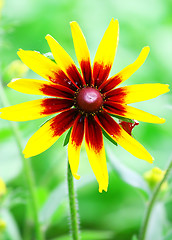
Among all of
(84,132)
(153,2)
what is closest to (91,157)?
(84,132)

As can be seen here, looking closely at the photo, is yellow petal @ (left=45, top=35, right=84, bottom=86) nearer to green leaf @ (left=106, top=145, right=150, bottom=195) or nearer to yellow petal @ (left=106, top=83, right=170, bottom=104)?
yellow petal @ (left=106, top=83, right=170, bottom=104)

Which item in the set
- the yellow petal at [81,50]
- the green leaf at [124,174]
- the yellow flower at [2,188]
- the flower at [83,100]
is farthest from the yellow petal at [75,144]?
the yellow flower at [2,188]

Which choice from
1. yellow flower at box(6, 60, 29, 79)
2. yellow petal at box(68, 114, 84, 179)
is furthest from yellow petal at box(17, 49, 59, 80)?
yellow flower at box(6, 60, 29, 79)

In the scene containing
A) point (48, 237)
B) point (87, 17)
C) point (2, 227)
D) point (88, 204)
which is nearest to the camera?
point (2, 227)

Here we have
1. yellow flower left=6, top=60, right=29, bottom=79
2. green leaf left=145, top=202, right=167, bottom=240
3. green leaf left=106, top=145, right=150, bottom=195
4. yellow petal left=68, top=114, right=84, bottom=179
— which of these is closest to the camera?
yellow petal left=68, top=114, right=84, bottom=179

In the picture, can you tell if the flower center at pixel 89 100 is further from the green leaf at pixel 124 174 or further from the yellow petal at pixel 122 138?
the green leaf at pixel 124 174

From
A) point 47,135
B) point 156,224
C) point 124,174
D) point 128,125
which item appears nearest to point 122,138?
point 128,125

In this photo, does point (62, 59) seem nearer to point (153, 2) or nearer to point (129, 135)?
point (129, 135)

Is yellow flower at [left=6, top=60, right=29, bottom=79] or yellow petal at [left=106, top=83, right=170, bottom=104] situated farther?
yellow flower at [left=6, top=60, right=29, bottom=79]
